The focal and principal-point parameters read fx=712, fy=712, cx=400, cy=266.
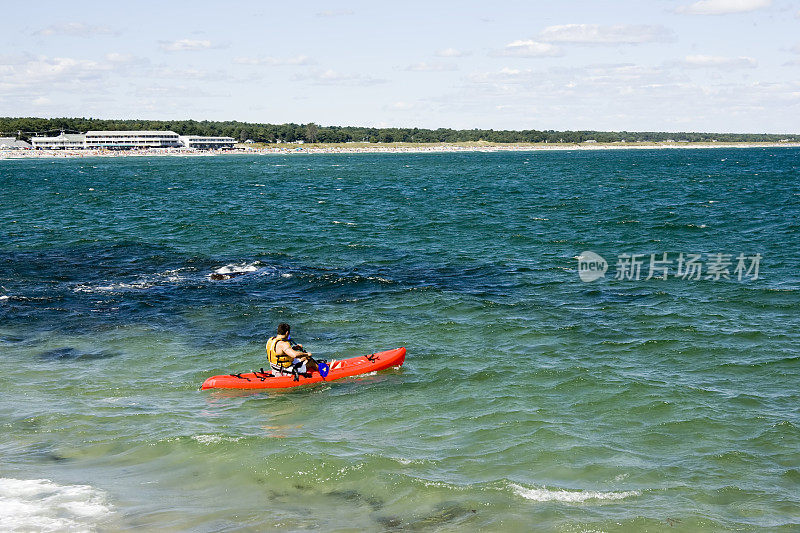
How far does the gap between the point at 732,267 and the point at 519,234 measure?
14311 mm

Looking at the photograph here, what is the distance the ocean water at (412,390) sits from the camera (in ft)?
39.1

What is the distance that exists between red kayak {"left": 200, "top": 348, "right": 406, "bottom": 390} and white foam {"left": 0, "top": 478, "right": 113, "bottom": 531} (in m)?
5.47

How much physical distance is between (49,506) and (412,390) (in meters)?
8.62

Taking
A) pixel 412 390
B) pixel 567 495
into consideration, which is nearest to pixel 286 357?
pixel 412 390

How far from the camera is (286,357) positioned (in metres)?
17.8

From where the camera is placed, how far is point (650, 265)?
32.8m

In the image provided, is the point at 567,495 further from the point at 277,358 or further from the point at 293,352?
the point at 277,358

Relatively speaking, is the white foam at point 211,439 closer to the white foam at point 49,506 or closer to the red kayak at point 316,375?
the white foam at point 49,506

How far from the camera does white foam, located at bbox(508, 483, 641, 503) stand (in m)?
12.1

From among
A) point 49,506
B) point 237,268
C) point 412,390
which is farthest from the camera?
point 237,268

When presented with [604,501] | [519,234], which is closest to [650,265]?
[519,234]

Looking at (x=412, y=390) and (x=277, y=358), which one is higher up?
(x=277, y=358)

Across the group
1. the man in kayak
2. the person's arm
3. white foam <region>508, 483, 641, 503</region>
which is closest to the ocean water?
white foam <region>508, 483, 641, 503</region>

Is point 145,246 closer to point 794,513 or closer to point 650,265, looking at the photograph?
point 650,265
